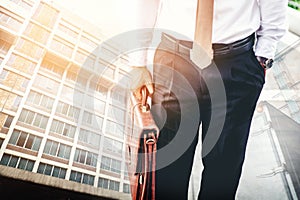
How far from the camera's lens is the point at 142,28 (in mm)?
708

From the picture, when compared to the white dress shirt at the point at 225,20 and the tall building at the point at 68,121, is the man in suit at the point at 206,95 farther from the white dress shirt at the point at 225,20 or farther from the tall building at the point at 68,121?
the tall building at the point at 68,121

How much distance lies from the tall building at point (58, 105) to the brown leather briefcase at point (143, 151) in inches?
13.5

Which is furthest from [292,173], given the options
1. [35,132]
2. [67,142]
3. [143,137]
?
[35,132]

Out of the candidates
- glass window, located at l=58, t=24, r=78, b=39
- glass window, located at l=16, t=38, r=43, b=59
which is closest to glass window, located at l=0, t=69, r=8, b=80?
glass window, located at l=16, t=38, r=43, b=59

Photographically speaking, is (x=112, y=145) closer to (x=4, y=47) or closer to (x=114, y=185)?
(x=114, y=185)

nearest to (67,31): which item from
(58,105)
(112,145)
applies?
(58,105)

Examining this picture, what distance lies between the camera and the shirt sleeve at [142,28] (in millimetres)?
681

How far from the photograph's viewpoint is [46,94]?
97 centimetres

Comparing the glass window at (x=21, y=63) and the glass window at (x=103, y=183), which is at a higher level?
the glass window at (x=21, y=63)

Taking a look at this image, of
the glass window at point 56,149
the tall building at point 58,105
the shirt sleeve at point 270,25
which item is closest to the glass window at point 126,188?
the tall building at point 58,105

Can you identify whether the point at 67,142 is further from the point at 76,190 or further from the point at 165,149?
the point at 165,149

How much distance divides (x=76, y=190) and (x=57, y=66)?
54 cm

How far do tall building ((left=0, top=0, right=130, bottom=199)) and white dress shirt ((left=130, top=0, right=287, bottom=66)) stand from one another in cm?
47

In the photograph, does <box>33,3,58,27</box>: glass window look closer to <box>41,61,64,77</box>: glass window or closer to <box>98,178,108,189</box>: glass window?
<box>41,61,64,77</box>: glass window
